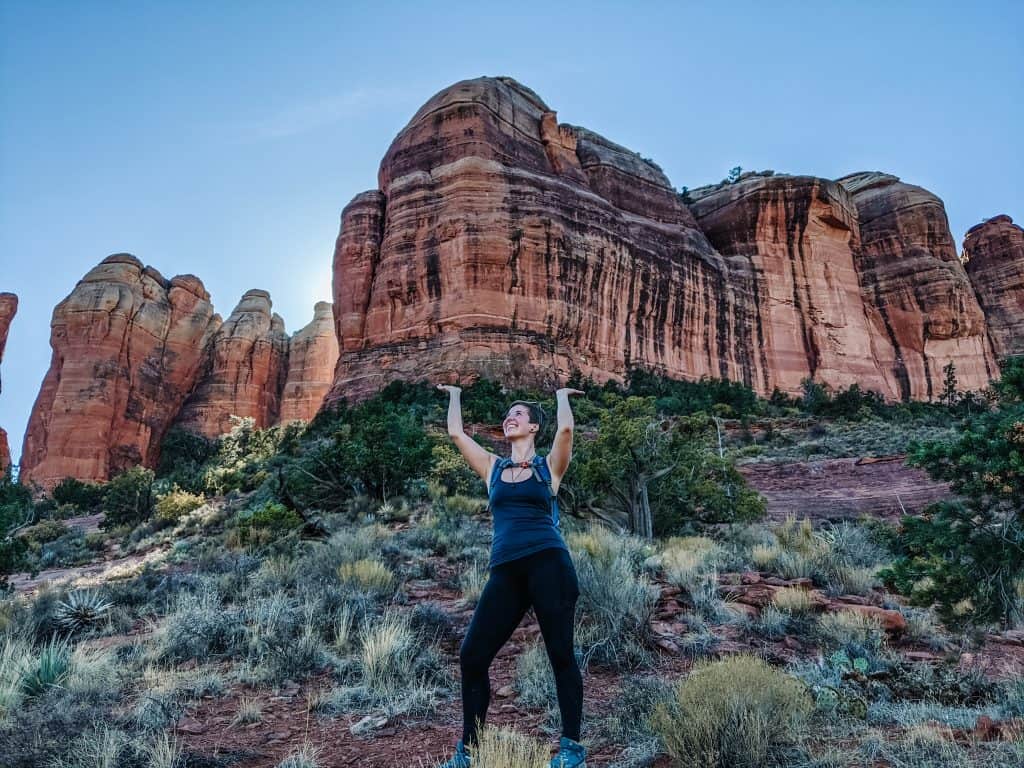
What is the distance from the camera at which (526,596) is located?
266 cm

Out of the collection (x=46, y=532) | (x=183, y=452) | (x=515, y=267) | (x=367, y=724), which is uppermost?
(x=515, y=267)

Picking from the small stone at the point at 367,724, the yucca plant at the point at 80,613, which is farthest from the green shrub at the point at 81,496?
the small stone at the point at 367,724

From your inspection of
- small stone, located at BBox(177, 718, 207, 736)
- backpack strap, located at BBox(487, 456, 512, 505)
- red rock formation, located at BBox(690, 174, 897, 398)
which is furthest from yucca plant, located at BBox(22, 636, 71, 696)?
red rock formation, located at BBox(690, 174, 897, 398)

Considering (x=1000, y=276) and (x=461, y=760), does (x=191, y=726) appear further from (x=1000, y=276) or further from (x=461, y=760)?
(x=1000, y=276)

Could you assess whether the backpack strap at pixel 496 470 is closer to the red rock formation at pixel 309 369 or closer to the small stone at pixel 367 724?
the small stone at pixel 367 724

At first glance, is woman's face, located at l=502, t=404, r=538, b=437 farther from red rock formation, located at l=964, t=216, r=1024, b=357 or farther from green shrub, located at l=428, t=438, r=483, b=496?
red rock formation, located at l=964, t=216, r=1024, b=357

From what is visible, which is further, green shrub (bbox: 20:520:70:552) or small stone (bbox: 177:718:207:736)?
green shrub (bbox: 20:520:70:552)

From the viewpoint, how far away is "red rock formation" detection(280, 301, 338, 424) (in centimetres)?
5341

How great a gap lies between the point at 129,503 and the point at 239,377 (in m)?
34.9

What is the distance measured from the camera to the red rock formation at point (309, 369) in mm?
53406

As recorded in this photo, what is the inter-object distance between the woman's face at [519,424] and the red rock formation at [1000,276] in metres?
57.3

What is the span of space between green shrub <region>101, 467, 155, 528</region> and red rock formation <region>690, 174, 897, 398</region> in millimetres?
36940

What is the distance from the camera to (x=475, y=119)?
38000 mm

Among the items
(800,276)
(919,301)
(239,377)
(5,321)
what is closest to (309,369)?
(239,377)
